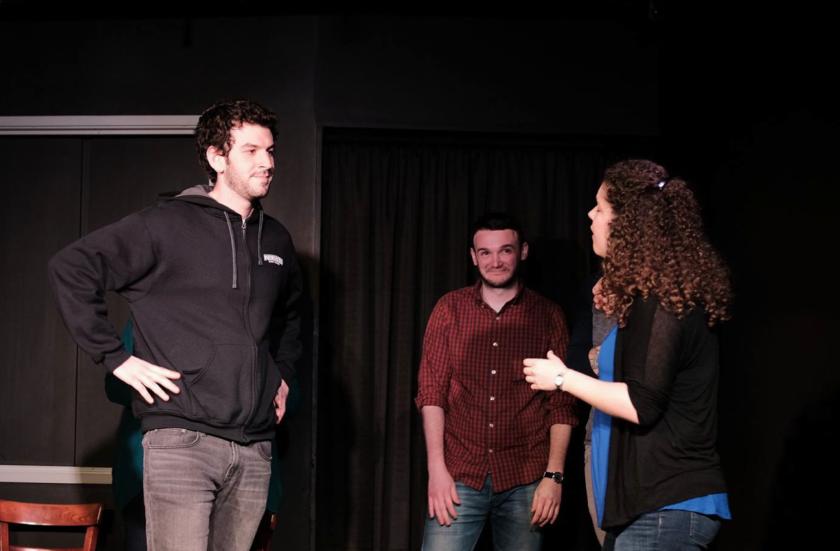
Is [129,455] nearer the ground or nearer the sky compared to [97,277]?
nearer the ground

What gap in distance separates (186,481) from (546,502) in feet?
4.16

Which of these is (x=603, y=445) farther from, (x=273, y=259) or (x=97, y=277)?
(x=97, y=277)

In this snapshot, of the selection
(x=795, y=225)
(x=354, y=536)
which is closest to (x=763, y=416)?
(x=795, y=225)

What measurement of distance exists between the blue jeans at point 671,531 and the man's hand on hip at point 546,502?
3.18ft

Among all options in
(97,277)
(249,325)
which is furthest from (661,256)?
(97,277)

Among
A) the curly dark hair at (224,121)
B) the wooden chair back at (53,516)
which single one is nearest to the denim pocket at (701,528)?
the curly dark hair at (224,121)

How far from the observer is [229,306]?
2410mm

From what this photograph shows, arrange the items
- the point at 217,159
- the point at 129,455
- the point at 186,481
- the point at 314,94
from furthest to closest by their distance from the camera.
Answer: the point at 314,94 < the point at 129,455 < the point at 217,159 < the point at 186,481

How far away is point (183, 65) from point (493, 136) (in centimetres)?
145

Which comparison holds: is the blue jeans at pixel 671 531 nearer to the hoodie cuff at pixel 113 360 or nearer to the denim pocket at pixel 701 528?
the denim pocket at pixel 701 528

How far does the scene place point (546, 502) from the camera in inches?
115

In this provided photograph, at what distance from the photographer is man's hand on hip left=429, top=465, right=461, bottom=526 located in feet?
9.76

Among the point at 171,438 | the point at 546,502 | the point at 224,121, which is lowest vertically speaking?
the point at 546,502

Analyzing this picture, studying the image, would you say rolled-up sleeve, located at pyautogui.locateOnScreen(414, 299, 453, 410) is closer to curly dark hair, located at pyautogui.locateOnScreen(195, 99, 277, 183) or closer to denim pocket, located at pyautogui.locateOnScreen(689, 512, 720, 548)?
curly dark hair, located at pyautogui.locateOnScreen(195, 99, 277, 183)
